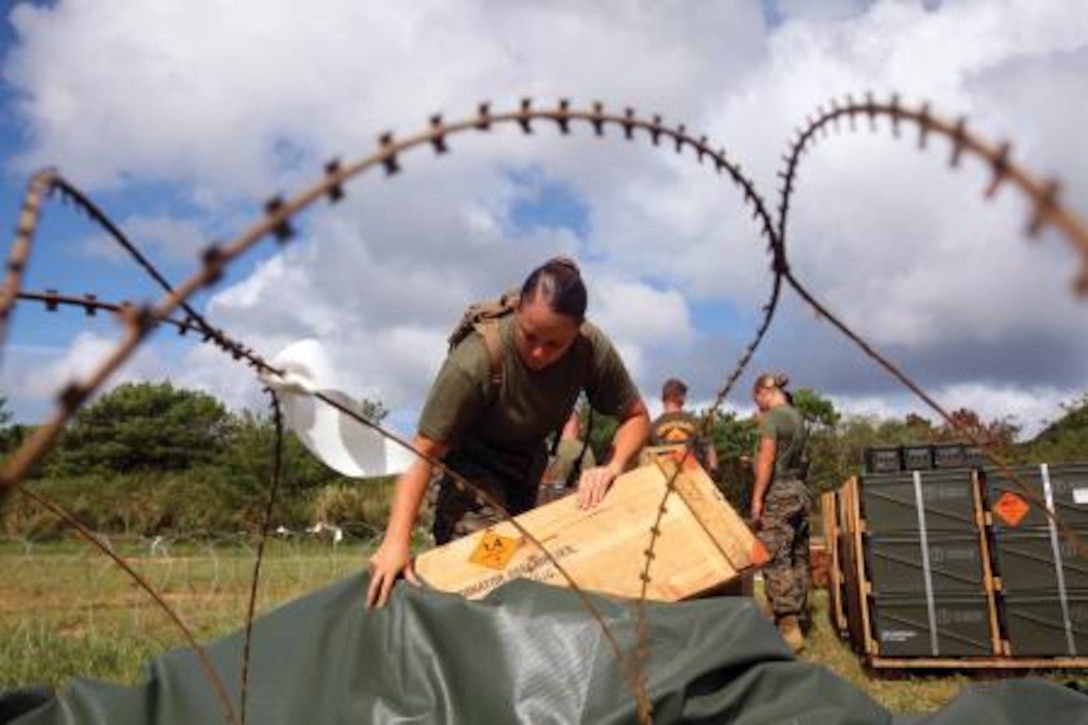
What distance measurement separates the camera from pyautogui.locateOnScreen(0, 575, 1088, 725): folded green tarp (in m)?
2.39

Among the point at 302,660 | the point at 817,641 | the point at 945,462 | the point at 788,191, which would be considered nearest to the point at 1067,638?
the point at 945,462

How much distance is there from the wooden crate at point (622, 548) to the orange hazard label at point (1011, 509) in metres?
3.60

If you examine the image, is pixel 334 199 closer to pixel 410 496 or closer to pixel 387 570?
pixel 387 570

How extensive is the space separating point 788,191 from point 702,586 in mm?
2085

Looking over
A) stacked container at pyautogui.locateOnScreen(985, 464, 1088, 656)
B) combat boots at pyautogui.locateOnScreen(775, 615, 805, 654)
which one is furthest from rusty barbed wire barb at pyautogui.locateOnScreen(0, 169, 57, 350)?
combat boots at pyautogui.locateOnScreen(775, 615, 805, 654)

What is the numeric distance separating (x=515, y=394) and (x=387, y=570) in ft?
2.47

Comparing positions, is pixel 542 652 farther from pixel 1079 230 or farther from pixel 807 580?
pixel 807 580

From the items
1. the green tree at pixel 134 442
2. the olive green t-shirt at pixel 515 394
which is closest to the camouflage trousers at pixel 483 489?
the olive green t-shirt at pixel 515 394

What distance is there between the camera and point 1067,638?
5.90 meters

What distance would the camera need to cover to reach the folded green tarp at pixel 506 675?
2387 millimetres

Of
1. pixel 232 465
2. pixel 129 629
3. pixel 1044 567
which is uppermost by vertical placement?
pixel 232 465

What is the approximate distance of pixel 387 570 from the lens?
2768 mm

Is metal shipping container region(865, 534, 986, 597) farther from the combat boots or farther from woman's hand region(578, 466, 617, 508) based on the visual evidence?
woman's hand region(578, 466, 617, 508)

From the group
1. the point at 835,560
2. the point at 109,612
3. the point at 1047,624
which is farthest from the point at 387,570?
the point at 109,612
